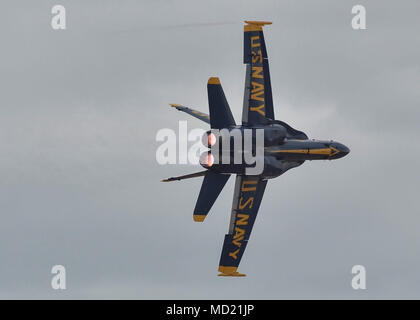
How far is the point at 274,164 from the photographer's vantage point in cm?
7388

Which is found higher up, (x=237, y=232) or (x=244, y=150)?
(x=244, y=150)

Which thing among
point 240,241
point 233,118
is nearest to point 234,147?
point 233,118

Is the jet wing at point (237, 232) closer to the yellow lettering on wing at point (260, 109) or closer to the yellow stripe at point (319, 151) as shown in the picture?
the yellow stripe at point (319, 151)

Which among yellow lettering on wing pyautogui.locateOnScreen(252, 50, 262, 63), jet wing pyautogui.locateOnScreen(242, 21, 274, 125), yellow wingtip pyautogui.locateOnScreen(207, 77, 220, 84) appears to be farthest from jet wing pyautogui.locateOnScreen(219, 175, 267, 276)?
yellow wingtip pyautogui.locateOnScreen(207, 77, 220, 84)

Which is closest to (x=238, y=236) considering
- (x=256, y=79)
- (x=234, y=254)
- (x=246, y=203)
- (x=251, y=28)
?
(x=234, y=254)

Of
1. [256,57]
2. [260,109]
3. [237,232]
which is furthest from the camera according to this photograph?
[237,232]

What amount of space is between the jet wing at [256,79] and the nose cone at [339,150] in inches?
157

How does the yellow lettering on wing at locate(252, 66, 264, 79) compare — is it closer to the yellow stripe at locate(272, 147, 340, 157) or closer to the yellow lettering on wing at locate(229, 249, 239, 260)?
the yellow stripe at locate(272, 147, 340, 157)

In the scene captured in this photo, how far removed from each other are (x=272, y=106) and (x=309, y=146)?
10.9ft

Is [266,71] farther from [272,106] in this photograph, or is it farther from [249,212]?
[249,212]

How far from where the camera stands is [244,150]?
7281cm

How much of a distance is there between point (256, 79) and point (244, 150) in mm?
4713

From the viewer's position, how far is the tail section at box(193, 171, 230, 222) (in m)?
73.1

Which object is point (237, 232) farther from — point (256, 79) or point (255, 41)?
point (255, 41)
